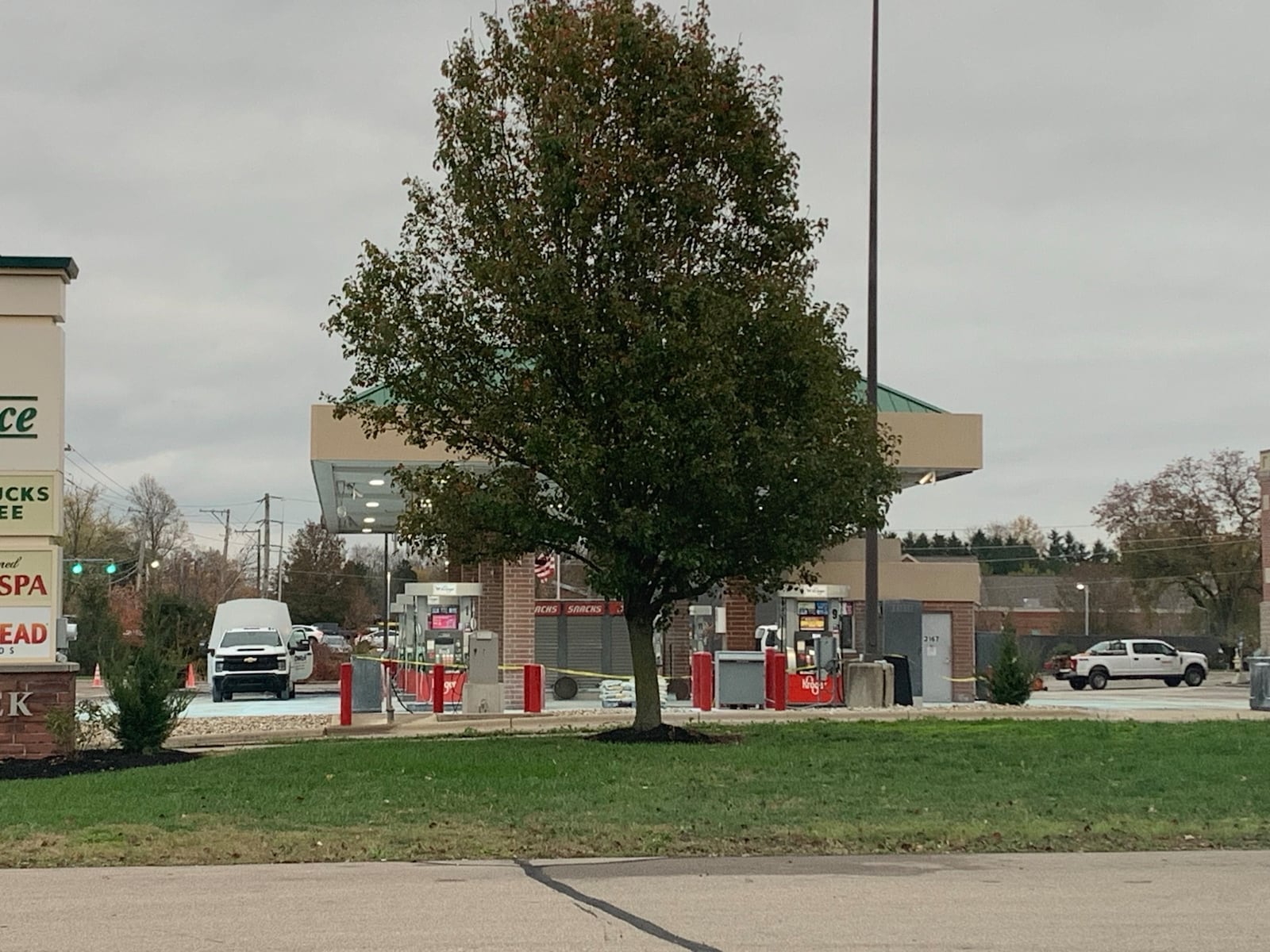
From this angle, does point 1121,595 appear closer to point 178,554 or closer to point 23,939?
point 178,554

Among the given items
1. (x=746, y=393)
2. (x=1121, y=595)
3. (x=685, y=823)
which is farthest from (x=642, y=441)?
(x=1121, y=595)

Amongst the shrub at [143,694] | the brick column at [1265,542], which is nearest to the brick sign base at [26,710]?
the shrub at [143,694]

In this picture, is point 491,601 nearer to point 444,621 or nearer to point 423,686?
point 444,621

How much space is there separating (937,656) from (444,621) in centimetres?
1211

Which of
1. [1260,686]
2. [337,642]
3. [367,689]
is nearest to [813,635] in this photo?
[1260,686]

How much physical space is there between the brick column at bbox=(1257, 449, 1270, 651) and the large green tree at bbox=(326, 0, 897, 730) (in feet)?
155

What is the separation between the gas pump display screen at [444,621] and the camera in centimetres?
3838

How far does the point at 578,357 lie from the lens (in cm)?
1936

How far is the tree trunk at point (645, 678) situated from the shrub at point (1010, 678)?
10.2 metres

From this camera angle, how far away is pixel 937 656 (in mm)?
39375

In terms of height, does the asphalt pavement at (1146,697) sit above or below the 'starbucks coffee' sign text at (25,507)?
below

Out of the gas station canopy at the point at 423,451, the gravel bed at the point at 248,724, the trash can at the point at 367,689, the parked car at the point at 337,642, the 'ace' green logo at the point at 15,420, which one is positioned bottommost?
the parked car at the point at 337,642

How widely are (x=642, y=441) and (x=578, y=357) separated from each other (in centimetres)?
172

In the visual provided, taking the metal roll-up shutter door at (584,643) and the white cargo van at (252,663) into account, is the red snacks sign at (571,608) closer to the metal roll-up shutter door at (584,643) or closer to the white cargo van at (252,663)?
the metal roll-up shutter door at (584,643)
